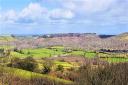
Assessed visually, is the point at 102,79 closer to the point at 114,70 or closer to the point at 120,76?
the point at 120,76

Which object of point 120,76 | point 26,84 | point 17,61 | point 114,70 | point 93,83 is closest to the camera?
point 93,83

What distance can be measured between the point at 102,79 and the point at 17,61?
60458mm

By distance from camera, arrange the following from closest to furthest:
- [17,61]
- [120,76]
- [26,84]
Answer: [120,76]
[26,84]
[17,61]

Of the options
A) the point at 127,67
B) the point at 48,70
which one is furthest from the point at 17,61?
the point at 127,67

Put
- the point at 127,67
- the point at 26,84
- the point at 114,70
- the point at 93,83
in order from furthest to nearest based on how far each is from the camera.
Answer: the point at 26,84 < the point at 127,67 < the point at 114,70 < the point at 93,83

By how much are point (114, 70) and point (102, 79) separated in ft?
18.2

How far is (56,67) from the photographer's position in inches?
3784

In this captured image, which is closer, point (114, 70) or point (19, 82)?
point (114, 70)

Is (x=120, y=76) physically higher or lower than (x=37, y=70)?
higher

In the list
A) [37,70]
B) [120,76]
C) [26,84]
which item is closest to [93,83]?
[120,76]

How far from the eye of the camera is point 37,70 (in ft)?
285

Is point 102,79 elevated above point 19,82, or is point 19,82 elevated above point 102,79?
point 102,79

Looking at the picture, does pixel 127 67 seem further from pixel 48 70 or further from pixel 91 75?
pixel 48 70

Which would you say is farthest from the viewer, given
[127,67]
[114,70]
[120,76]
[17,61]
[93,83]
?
[17,61]
